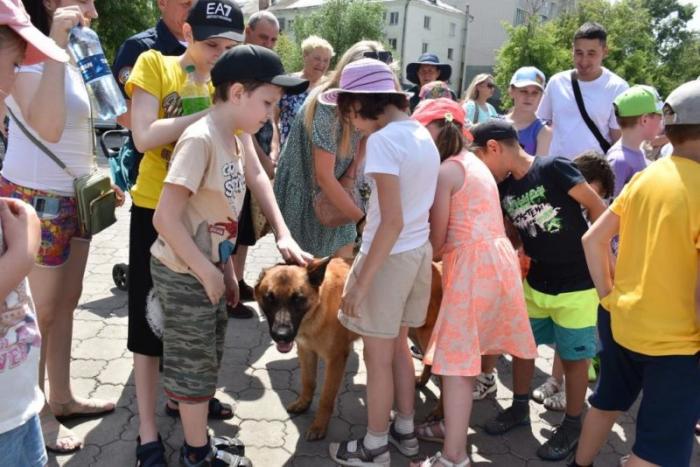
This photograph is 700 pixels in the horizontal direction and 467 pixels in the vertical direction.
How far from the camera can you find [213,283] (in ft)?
7.68

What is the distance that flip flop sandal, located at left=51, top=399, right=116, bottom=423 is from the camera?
10.6ft

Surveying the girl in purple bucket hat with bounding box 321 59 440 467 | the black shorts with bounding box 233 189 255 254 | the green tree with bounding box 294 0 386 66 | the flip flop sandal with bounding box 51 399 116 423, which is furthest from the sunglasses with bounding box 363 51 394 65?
the green tree with bounding box 294 0 386 66

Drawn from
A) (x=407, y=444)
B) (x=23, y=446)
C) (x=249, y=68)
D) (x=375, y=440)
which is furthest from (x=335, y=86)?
(x=23, y=446)

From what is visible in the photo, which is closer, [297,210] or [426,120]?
[426,120]

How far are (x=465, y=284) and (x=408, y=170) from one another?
27.4 inches

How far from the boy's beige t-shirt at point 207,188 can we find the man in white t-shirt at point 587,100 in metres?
3.47

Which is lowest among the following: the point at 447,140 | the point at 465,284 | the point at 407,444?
the point at 407,444

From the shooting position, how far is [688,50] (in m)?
44.1

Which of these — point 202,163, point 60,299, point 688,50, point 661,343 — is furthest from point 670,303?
point 688,50

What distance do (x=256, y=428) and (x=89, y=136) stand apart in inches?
76.2

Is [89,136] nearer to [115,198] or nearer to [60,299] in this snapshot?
[115,198]

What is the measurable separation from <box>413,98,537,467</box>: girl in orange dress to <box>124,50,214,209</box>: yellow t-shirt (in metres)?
1.29

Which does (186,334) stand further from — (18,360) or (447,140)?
(447,140)

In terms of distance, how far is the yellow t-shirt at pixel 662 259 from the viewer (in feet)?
7.11
